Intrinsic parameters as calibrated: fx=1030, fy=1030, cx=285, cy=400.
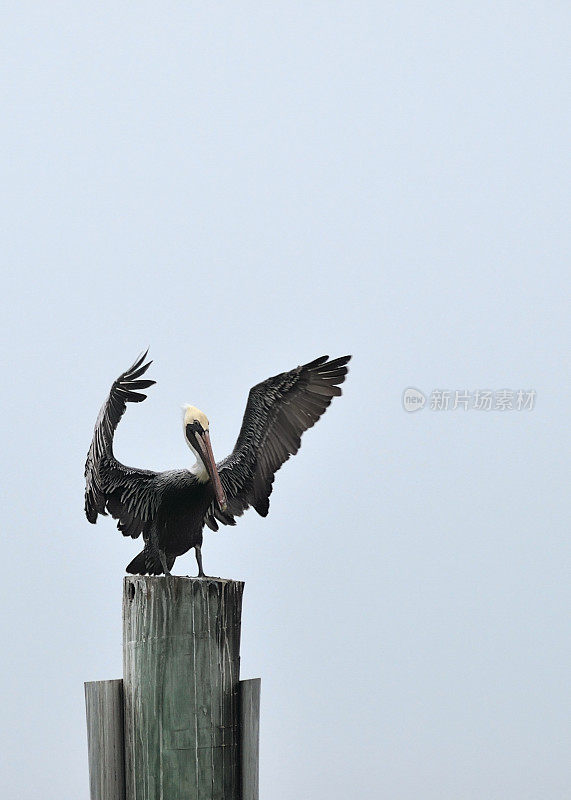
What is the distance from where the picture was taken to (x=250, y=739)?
3211mm

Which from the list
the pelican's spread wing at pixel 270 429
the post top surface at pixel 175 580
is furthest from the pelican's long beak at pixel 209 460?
the post top surface at pixel 175 580

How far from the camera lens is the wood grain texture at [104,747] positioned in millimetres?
3213

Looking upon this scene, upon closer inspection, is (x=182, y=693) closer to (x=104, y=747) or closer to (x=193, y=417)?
(x=104, y=747)

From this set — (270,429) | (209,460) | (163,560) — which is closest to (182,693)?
(163,560)

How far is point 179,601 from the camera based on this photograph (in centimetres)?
320

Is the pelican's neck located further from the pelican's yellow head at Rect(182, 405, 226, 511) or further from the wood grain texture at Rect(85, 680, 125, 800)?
the wood grain texture at Rect(85, 680, 125, 800)

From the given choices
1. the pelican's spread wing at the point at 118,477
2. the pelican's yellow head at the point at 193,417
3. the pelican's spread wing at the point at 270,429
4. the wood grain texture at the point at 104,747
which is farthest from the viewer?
the pelican's spread wing at the point at 270,429

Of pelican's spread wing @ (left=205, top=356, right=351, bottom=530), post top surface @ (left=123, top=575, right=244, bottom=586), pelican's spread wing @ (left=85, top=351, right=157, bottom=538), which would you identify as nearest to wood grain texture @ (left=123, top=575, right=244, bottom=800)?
post top surface @ (left=123, top=575, right=244, bottom=586)

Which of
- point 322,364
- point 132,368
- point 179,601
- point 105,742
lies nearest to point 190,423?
point 132,368

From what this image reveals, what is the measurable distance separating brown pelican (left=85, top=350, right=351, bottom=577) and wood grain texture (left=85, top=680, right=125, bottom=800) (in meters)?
0.98

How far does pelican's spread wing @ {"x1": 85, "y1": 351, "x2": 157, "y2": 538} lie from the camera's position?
392cm

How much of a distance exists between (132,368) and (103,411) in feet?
0.73

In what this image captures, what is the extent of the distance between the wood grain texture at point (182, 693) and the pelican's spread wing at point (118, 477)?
84cm

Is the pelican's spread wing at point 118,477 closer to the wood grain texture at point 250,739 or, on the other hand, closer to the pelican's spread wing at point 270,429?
the pelican's spread wing at point 270,429
